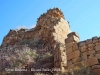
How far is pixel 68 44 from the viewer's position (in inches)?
368

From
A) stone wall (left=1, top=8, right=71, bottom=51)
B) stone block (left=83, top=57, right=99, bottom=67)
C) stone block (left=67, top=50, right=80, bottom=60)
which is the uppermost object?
stone wall (left=1, top=8, right=71, bottom=51)

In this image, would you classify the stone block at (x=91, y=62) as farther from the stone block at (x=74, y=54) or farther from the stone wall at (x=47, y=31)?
the stone wall at (x=47, y=31)

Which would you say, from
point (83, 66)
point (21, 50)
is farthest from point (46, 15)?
point (83, 66)

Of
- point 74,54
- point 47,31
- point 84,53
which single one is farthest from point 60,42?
point 84,53

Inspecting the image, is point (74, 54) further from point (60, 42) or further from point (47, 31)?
point (47, 31)

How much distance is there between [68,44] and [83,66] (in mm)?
1381

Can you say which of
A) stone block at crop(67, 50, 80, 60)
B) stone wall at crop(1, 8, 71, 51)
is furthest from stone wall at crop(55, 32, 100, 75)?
stone wall at crop(1, 8, 71, 51)

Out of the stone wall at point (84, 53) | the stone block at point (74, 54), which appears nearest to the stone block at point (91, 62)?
the stone wall at point (84, 53)

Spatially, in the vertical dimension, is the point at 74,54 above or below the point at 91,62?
Result: above

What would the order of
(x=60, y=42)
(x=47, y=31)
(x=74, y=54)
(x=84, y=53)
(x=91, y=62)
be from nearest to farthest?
(x=91, y=62) < (x=84, y=53) < (x=74, y=54) < (x=60, y=42) < (x=47, y=31)

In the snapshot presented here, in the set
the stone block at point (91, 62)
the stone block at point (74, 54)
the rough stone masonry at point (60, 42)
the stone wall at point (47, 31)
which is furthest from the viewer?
the stone wall at point (47, 31)

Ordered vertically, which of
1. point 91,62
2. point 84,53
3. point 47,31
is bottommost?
point 91,62

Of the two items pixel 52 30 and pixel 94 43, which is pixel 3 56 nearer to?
pixel 52 30

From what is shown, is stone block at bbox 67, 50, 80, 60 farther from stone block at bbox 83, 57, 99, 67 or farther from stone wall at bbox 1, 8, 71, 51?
stone wall at bbox 1, 8, 71, 51
